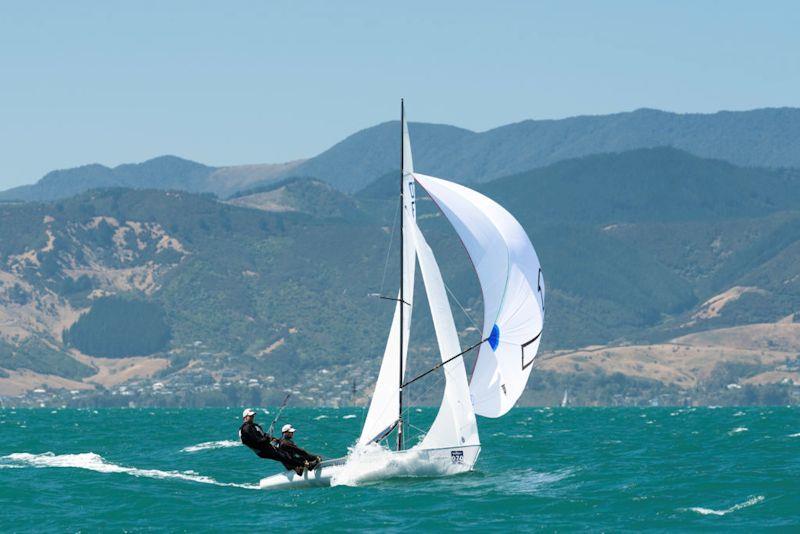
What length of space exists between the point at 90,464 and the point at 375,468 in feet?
58.2

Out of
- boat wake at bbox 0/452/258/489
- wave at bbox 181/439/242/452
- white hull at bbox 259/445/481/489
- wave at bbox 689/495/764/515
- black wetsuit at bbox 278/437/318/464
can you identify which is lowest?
wave at bbox 181/439/242/452

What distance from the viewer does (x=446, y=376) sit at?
176ft

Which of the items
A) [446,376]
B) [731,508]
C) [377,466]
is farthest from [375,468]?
[731,508]

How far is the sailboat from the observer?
50969 millimetres

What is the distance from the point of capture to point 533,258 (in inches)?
2005

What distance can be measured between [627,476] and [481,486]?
7.00m

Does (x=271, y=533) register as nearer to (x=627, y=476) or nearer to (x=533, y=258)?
(x=533, y=258)

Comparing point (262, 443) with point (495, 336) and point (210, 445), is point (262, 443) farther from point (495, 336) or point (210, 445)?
point (210, 445)

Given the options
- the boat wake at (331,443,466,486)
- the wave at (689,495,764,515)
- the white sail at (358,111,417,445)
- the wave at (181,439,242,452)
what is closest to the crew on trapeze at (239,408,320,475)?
the boat wake at (331,443,466,486)

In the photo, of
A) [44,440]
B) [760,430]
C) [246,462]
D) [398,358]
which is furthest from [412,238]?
[760,430]

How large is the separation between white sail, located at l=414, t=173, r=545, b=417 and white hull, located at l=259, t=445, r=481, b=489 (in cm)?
285

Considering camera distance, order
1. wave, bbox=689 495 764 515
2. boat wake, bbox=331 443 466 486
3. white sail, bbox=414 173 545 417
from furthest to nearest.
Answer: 1. boat wake, bbox=331 443 466 486
2. white sail, bbox=414 173 545 417
3. wave, bbox=689 495 764 515

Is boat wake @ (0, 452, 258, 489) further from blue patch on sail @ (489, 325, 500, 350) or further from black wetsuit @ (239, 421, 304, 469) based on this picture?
blue patch on sail @ (489, 325, 500, 350)

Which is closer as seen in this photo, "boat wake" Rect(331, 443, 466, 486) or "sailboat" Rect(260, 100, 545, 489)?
"sailboat" Rect(260, 100, 545, 489)
